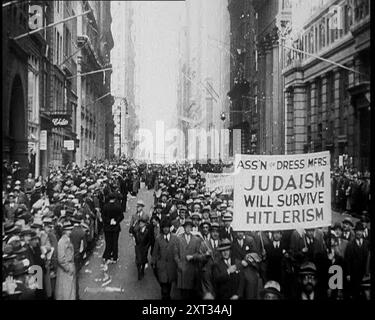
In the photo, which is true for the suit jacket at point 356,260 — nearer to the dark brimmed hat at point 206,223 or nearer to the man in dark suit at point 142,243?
the dark brimmed hat at point 206,223

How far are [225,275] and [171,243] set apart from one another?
767 millimetres

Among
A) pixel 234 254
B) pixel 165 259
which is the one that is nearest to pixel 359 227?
pixel 234 254

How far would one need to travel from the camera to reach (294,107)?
7.85 metres

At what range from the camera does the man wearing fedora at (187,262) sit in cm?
684

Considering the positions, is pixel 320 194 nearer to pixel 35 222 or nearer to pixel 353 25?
pixel 353 25

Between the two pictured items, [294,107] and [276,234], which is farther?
[294,107]

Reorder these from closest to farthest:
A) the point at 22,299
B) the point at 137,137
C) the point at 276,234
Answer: the point at 22,299 < the point at 276,234 < the point at 137,137

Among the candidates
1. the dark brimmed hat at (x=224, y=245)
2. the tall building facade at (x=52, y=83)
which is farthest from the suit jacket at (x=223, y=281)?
the tall building facade at (x=52, y=83)

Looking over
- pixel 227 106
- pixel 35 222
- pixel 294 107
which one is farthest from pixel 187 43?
pixel 35 222

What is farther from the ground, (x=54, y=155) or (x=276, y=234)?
(x=54, y=155)

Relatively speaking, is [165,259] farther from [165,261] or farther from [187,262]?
[187,262]

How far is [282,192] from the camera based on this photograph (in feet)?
23.9

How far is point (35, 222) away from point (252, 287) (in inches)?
99.6

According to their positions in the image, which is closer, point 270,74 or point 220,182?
point 220,182
